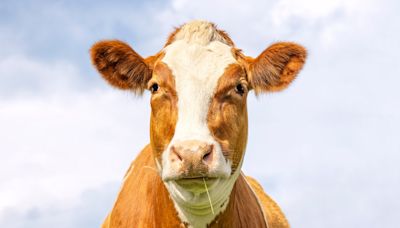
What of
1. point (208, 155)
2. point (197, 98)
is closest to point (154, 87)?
point (197, 98)

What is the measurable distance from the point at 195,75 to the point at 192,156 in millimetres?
1233

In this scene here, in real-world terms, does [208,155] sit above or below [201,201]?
above

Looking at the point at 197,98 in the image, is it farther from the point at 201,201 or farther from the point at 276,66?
the point at 276,66

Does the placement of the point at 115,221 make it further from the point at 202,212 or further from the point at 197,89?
the point at 197,89

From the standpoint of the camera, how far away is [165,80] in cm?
767

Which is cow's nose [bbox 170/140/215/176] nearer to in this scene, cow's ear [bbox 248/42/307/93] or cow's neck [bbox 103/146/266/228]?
cow's neck [bbox 103/146/266/228]

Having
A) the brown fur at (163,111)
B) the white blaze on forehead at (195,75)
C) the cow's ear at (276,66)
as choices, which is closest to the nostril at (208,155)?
the white blaze on forehead at (195,75)

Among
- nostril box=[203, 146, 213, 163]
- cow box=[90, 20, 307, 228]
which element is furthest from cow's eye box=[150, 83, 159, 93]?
nostril box=[203, 146, 213, 163]

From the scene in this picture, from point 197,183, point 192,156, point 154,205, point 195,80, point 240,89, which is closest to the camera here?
point 192,156

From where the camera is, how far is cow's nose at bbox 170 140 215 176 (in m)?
6.55

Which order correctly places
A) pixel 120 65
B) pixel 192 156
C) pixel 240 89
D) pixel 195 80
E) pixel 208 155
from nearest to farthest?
pixel 192 156, pixel 208 155, pixel 195 80, pixel 240 89, pixel 120 65

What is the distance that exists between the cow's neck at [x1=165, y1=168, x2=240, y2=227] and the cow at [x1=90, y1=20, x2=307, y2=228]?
12 millimetres

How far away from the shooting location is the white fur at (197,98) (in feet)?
22.6

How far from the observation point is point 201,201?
721 centimetres
